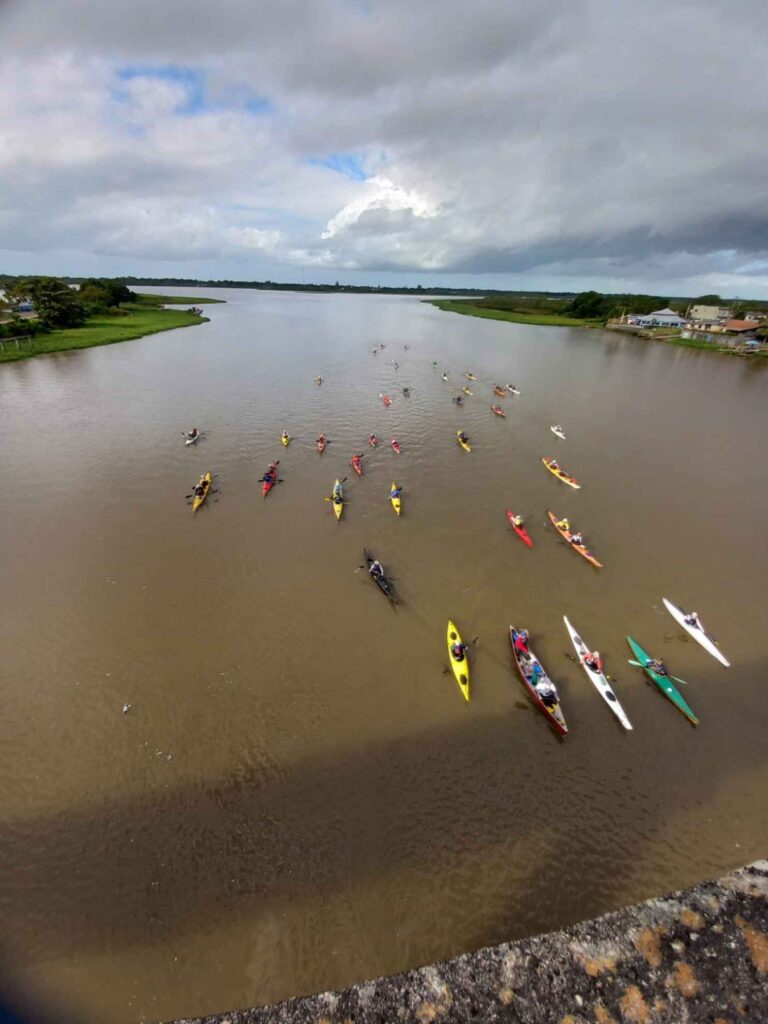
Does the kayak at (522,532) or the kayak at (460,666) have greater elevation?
the kayak at (522,532)

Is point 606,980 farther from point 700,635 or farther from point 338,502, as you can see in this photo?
point 338,502

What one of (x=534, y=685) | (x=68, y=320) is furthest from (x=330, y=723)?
(x=68, y=320)

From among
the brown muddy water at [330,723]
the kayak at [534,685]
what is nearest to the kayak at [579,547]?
the brown muddy water at [330,723]

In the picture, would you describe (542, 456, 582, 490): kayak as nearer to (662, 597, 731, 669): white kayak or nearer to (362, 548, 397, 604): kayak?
(662, 597, 731, 669): white kayak

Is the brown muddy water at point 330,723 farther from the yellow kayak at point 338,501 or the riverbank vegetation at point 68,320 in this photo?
the riverbank vegetation at point 68,320

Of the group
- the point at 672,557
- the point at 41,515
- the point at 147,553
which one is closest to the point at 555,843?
the point at 672,557

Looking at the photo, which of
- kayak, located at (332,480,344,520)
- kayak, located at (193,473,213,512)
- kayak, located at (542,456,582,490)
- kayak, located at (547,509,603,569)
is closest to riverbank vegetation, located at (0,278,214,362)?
kayak, located at (193,473,213,512)
